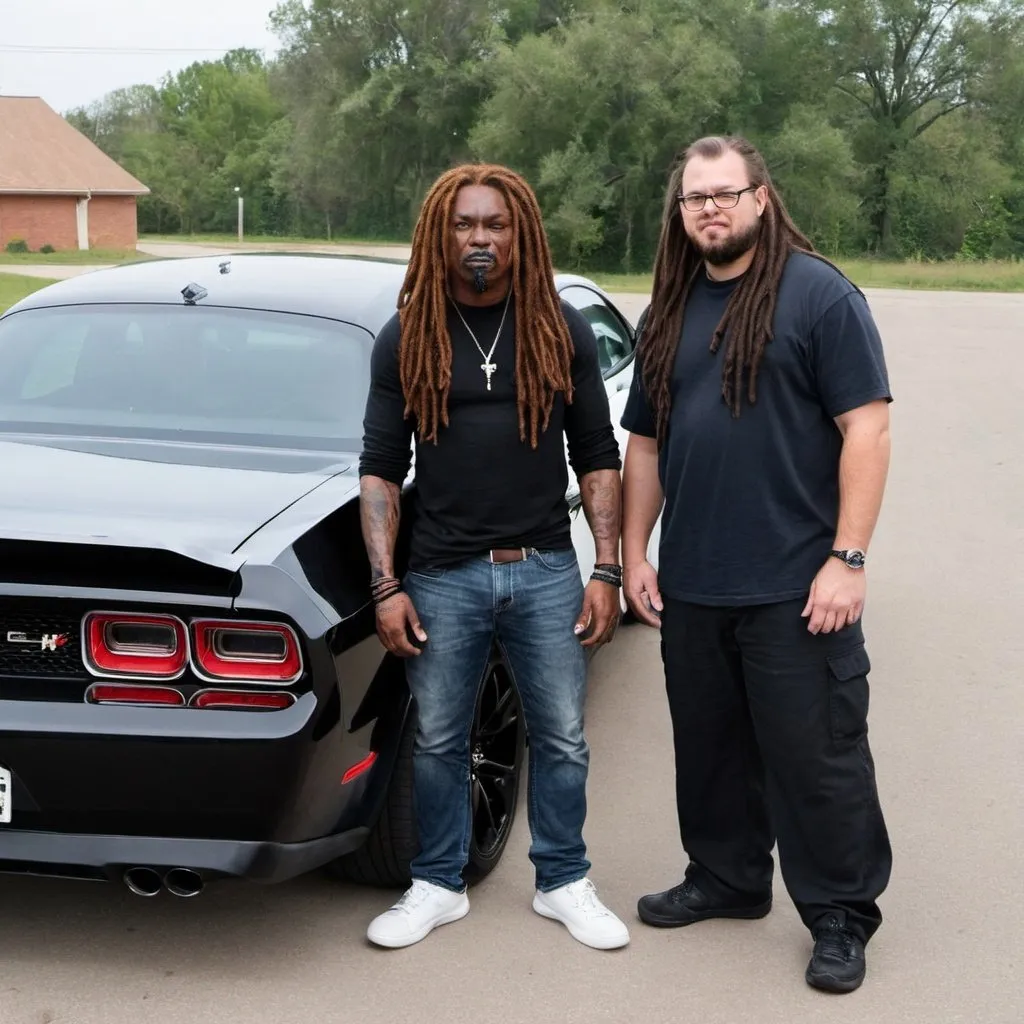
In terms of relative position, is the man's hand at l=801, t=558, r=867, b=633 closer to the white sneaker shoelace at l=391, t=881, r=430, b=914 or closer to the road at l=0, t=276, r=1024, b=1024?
the road at l=0, t=276, r=1024, b=1024

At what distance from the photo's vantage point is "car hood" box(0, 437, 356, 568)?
3113 millimetres

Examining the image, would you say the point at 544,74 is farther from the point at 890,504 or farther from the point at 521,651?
the point at 521,651

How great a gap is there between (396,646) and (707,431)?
851 millimetres

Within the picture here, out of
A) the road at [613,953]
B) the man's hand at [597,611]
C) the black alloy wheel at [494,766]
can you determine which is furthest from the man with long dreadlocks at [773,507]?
Result: the black alloy wheel at [494,766]

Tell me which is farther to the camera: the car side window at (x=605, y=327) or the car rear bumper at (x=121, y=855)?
the car side window at (x=605, y=327)

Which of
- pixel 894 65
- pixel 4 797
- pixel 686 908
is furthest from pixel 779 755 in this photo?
pixel 894 65

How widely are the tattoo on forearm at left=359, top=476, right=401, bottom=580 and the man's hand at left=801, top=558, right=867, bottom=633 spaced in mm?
946

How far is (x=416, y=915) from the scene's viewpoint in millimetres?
3658

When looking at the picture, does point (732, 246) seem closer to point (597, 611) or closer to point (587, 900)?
point (597, 611)

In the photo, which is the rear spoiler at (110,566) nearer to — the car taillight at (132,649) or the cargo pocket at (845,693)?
the car taillight at (132,649)

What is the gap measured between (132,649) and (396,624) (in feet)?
1.93

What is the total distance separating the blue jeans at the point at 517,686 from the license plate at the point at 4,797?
3.07ft

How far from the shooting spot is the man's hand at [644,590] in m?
3.67

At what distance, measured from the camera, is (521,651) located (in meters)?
3.62
